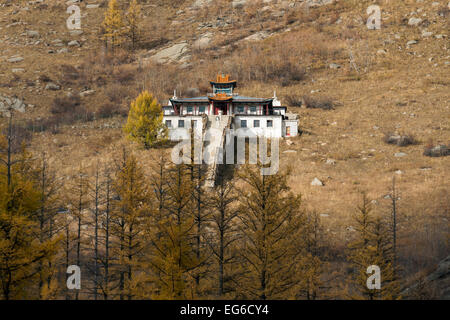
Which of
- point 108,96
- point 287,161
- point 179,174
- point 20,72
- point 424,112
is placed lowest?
point 179,174

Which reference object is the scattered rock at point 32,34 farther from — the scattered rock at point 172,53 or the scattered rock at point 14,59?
the scattered rock at point 172,53

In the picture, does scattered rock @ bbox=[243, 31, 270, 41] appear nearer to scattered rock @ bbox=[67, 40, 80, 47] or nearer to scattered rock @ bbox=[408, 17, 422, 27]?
scattered rock @ bbox=[408, 17, 422, 27]

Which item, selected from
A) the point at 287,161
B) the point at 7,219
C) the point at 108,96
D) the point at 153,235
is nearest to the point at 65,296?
the point at 153,235

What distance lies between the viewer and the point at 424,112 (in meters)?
55.8

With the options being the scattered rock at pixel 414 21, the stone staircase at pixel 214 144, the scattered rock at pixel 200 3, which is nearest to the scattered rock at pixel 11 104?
the stone staircase at pixel 214 144

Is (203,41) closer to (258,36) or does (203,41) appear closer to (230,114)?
(258,36)

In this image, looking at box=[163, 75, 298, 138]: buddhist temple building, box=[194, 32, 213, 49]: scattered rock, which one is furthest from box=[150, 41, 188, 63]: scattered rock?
box=[163, 75, 298, 138]: buddhist temple building

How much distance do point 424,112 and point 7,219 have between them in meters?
56.1

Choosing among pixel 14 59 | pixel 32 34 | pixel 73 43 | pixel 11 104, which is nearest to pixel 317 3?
pixel 73 43

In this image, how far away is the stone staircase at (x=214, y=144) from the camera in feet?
134

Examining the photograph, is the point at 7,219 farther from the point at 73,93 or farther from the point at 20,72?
the point at 20,72
